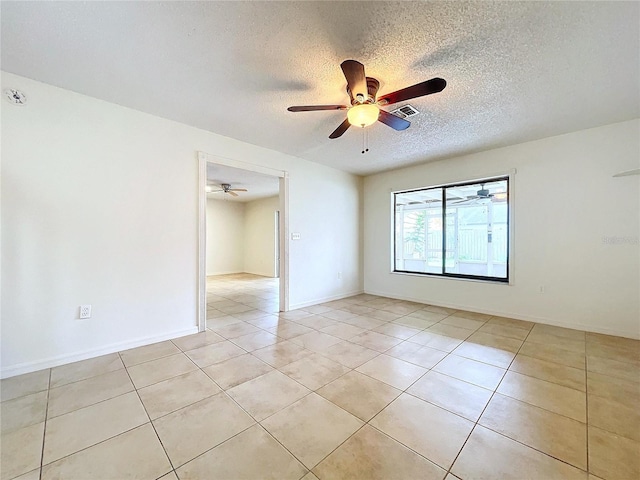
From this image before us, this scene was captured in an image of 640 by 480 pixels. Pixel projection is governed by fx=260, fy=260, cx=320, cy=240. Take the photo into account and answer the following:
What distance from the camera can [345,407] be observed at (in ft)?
5.83

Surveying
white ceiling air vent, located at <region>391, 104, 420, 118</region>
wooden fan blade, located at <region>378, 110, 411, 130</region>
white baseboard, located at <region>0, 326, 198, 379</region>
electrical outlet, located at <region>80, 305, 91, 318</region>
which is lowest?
white baseboard, located at <region>0, 326, 198, 379</region>

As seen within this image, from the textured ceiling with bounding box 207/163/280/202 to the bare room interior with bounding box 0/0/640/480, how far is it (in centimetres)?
150

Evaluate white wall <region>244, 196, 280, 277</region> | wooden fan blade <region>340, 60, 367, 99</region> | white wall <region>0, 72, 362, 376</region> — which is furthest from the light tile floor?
white wall <region>244, 196, 280, 277</region>

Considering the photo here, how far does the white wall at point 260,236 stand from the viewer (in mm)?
8336

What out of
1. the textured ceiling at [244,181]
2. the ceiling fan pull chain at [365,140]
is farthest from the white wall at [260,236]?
the ceiling fan pull chain at [365,140]

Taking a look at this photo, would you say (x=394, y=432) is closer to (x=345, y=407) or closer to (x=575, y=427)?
(x=345, y=407)

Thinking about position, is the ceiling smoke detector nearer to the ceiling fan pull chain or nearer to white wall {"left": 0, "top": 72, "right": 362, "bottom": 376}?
white wall {"left": 0, "top": 72, "right": 362, "bottom": 376}

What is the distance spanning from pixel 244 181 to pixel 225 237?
126 inches

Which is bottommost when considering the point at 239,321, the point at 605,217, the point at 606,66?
the point at 239,321

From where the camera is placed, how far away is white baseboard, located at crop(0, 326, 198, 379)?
219 centimetres

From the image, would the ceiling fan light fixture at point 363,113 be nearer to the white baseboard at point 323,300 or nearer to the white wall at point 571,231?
the white wall at point 571,231

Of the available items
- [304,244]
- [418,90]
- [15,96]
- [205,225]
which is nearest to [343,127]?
[418,90]

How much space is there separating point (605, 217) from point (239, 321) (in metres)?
4.87

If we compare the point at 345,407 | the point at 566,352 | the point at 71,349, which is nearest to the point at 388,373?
the point at 345,407
